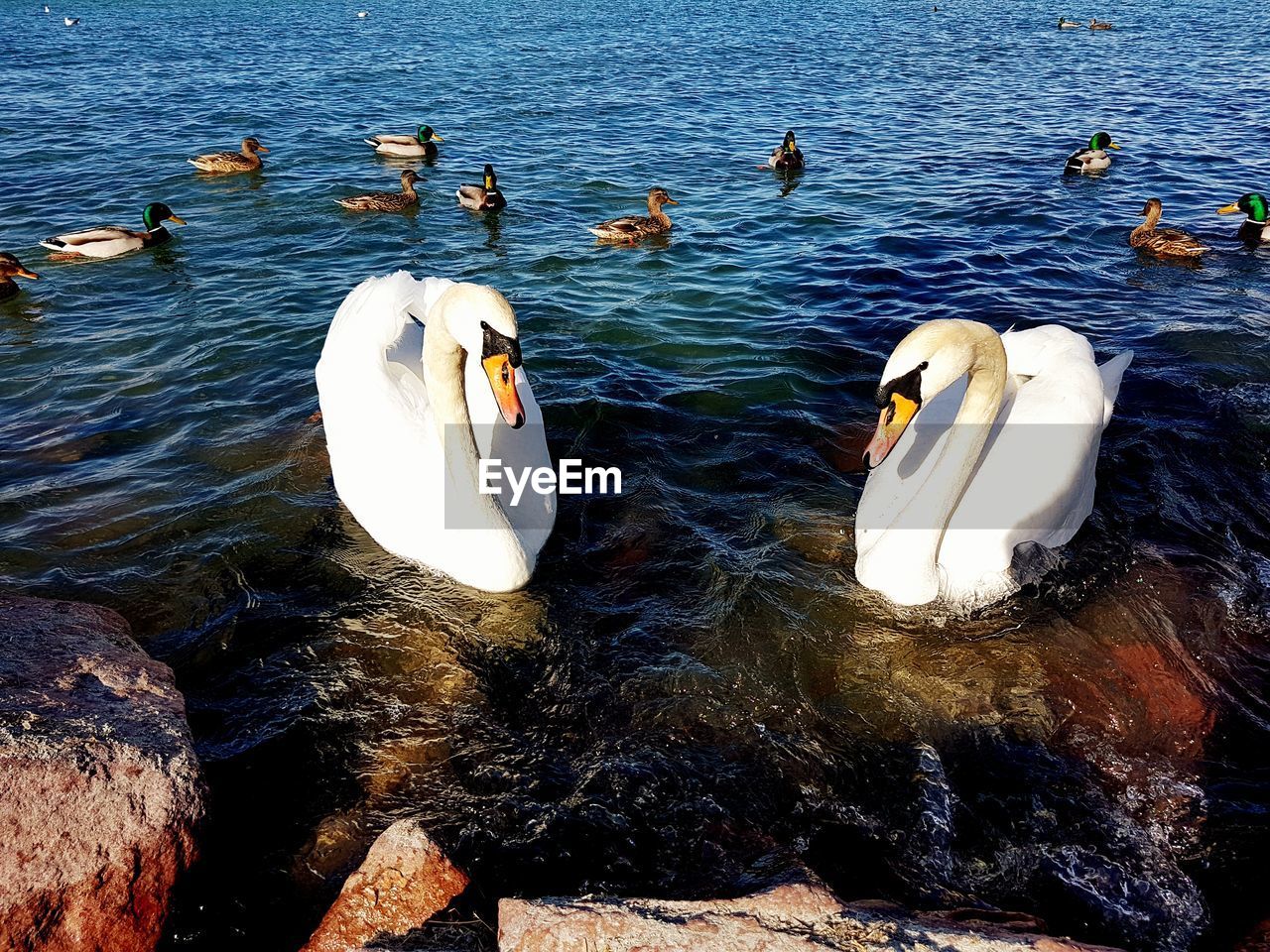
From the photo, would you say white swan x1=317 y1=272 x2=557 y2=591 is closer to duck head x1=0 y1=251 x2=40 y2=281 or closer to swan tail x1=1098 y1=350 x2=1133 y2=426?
swan tail x1=1098 y1=350 x2=1133 y2=426

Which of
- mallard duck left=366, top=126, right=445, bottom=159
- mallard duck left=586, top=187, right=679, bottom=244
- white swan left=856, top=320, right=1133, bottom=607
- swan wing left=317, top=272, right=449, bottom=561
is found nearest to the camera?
white swan left=856, top=320, right=1133, bottom=607

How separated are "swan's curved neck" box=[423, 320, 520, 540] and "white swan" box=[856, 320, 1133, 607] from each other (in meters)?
2.10

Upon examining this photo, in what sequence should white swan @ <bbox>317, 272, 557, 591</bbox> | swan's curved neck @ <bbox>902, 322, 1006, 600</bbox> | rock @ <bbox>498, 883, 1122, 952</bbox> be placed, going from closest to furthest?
rock @ <bbox>498, 883, 1122, 952</bbox> → white swan @ <bbox>317, 272, 557, 591</bbox> → swan's curved neck @ <bbox>902, 322, 1006, 600</bbox>

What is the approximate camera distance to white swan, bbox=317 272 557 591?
14.8ft

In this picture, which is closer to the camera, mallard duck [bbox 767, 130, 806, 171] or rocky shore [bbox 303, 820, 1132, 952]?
rocky shore [bbox 303, 820, 1132, 952]

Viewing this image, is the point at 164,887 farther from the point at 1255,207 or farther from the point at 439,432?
the point at 1255,207

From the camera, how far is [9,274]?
30.1ft

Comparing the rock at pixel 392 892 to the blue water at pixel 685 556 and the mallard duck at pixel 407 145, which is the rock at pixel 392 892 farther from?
the mallard duck at pixel 407 145

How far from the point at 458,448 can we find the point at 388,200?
8250 millimetres

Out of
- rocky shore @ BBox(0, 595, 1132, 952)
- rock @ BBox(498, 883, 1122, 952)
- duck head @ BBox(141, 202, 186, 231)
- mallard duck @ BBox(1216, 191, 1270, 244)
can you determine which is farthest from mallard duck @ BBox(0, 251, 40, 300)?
mallard duck @ BBox(1216, 191, 1270, 244)

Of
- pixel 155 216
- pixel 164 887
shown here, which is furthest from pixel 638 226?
pixel 164 887

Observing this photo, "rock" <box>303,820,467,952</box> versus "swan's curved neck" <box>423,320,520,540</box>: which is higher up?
"swan's curved neck" <box>423,320,520,540</box>

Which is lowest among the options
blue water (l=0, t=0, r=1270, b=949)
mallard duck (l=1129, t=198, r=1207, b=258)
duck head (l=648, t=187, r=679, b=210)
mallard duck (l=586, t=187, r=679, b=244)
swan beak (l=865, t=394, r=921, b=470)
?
blue water (l=0, t=0, r=1270, b=949)

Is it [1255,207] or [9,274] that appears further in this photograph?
[1255,207]
